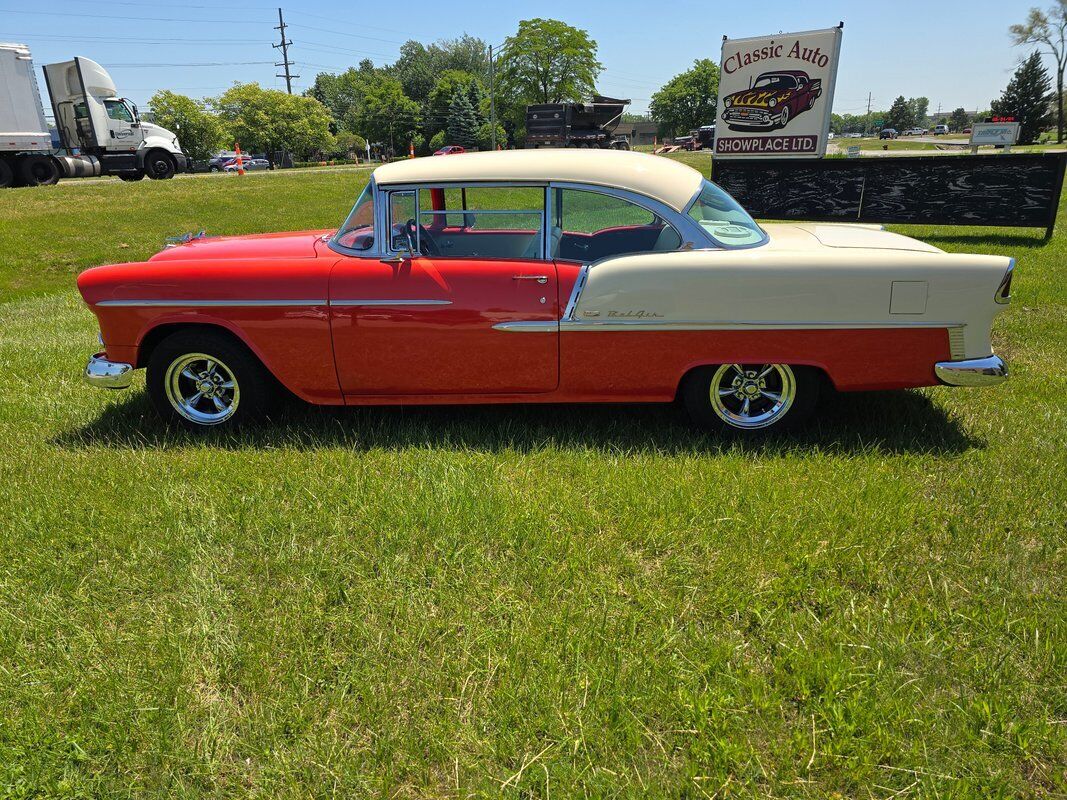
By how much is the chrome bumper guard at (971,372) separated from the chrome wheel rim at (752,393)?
736 millimetres

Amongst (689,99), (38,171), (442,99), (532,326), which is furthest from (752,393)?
(689,99)

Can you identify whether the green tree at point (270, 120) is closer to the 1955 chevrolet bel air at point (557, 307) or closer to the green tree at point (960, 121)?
the 1955 chevrolet bel air at point (557, 307)

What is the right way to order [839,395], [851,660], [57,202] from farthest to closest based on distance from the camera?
[57,202] → [839,395] → [851,660]

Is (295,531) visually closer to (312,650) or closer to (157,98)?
(312,650)

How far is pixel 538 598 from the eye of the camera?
2689mm

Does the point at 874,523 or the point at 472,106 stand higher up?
the point at 472,106

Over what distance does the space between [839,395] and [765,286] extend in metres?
1.33

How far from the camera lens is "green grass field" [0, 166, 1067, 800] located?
203 cm

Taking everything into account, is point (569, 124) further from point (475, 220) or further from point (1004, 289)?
point (1004, 289)

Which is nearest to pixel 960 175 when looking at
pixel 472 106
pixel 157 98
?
pixel 157 98

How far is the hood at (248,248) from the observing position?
4172 mm

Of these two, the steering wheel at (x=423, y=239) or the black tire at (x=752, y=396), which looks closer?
the black tire at (x=752, y=396)

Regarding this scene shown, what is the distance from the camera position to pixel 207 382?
419cm

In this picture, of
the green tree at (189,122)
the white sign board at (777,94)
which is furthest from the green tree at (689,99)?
the white sign board at (777,94)
